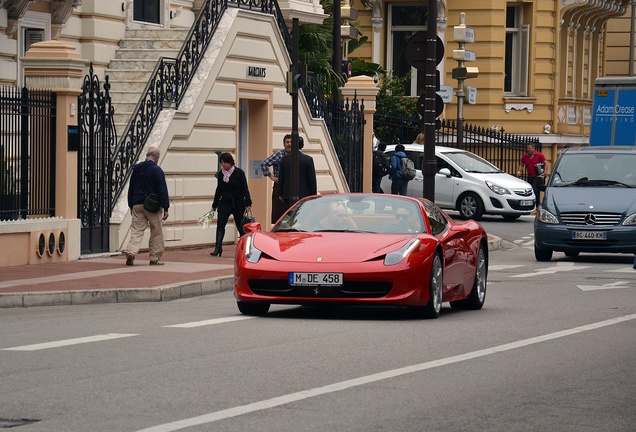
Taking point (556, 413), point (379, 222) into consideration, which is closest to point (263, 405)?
point (556, 413)

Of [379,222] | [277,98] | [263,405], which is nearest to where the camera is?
[263,405]

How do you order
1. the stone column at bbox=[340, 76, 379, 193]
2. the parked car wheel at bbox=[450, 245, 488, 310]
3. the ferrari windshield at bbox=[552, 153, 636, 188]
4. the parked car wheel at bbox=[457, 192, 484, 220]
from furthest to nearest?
the parked car wheel at bbox=[457, 192, 484, 220], the stone column at bbox=[340, 76, 379, 193], the ferrari windshield at bbox=[552, 153, 636, 188], the parked car wheel at bbox=[450, 245, 488, 310]

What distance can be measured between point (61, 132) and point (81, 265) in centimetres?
200

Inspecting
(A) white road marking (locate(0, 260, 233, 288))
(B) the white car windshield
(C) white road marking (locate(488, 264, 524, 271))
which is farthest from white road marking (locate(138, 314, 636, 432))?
(B) the white car windshield

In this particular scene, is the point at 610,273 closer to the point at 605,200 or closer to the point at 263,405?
the point at 605,200

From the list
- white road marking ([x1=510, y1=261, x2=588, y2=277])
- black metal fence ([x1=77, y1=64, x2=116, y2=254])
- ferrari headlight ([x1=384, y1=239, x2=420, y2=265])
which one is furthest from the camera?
white road marking ([x1=510, y1=261, x2=588, y2=277])

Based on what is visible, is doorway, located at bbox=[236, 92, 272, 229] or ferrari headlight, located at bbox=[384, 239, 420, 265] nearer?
ferrari headlight, located at bbox=[384, 239, 420, 265]

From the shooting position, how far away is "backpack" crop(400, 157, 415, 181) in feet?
112

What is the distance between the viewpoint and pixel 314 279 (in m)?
14.4

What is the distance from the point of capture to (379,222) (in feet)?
50.9

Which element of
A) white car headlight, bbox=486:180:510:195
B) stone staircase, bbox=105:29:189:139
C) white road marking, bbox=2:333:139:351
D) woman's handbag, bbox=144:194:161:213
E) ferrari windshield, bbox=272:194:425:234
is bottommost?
white road marking, bbox=2:333:139:351

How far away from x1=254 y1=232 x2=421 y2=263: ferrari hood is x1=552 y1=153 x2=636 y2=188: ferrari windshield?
447 inches

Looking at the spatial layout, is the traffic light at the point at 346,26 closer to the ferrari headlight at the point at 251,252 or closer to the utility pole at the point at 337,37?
the utility pole at the point at 337,37

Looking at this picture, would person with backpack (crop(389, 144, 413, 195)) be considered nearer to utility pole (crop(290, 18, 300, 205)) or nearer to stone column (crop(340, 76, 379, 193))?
stone column (crop(340, 76, 379, 193))
